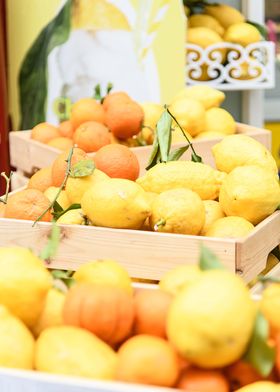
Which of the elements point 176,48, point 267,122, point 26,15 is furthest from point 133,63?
point 267,122

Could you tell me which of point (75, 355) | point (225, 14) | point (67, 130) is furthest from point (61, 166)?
point (225, 14)

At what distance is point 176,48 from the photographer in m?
2.74

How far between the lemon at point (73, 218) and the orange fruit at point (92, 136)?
0.50m

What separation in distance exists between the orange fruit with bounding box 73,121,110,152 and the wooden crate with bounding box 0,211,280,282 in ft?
1.70

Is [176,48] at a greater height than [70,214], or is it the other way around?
[176,48]

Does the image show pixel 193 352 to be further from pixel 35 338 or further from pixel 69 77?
pixel 69 77

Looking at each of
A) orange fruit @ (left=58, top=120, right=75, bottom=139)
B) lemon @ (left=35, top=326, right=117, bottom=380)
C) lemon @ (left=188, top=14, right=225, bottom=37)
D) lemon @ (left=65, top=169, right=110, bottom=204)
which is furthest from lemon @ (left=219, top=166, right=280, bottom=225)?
lemon @ (left=188, top=14, right=225, bottom=37)

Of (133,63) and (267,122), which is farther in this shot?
(267,122)

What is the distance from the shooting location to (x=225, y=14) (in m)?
2.91

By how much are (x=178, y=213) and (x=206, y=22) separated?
1.66m

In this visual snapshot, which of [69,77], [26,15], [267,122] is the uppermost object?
[26,15]

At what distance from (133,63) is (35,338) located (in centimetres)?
195

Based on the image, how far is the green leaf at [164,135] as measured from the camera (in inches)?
64.1

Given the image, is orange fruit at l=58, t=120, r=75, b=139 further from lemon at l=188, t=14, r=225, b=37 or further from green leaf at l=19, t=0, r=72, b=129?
lemon at l=188, t=14, r=225, b=37
